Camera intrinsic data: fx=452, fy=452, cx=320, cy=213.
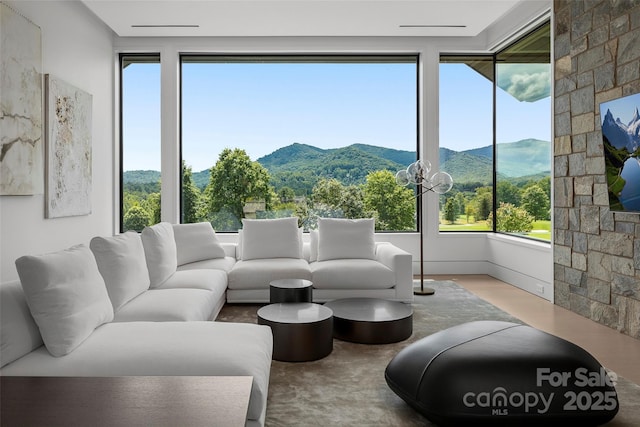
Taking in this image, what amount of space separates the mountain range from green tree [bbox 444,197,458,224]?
1.04 ft

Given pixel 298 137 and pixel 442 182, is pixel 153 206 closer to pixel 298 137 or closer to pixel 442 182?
pixel 298 137

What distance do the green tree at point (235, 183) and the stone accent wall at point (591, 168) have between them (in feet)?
12.3

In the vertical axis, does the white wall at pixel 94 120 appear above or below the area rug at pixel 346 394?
above

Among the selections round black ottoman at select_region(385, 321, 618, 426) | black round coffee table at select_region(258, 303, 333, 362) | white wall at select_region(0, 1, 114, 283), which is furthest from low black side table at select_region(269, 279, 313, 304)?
white wall at select_region(0, 1, 114, 283)

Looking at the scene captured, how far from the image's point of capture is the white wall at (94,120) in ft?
12.5

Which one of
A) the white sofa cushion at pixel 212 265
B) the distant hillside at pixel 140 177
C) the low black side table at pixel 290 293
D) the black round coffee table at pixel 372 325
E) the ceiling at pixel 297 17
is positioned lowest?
the black round coffee table at pixel 372 325

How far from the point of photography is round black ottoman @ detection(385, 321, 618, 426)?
2059 mm

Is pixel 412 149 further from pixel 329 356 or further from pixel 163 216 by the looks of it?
pixel 329 356

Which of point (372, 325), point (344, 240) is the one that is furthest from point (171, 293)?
point (344, 240)

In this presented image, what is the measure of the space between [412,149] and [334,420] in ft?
15.9

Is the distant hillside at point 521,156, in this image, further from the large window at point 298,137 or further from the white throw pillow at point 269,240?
the white throw pillow at point 269,240

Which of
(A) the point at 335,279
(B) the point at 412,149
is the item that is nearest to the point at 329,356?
(A) the point at 335,279

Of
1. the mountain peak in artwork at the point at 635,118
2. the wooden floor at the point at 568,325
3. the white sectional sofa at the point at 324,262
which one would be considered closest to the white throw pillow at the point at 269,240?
the white sectional sofa at the point at 324,262

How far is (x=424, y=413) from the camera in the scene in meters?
2.17
